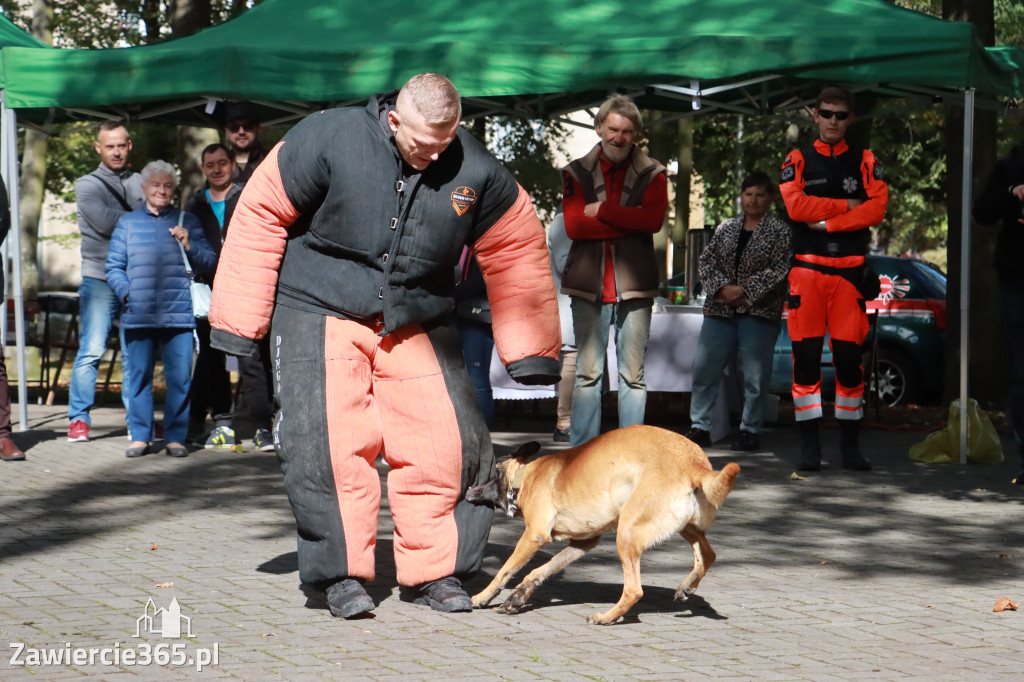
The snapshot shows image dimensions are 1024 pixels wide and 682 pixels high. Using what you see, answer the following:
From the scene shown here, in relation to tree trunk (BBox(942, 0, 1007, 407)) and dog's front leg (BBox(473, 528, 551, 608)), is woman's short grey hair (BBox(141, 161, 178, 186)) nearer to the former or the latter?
dog's front leg (BBox(473, 528, 551, 608))

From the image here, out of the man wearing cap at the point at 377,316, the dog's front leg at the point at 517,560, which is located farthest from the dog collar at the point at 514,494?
the dog's front leg at the point at 517,560

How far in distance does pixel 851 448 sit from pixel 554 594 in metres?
4.22

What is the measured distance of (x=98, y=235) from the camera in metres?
9.89

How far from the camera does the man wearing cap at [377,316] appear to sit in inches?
195

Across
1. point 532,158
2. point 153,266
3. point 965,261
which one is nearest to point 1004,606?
point 965,261

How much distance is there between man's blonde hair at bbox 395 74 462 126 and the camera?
4742 mm

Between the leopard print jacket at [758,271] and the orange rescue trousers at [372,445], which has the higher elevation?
the leopard print jacket at [758,271]

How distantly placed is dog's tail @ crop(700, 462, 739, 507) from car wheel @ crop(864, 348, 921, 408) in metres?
9.87

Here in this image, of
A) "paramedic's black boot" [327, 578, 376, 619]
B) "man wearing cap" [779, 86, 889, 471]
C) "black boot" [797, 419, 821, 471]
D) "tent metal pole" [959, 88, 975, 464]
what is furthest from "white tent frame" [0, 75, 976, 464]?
"paramedic's black boot" [327, 578, 376, 619]

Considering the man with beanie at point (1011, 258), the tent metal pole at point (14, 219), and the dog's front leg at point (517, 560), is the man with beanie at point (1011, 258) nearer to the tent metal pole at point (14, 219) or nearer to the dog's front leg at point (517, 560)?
the dog's front leg at point (517, 560)

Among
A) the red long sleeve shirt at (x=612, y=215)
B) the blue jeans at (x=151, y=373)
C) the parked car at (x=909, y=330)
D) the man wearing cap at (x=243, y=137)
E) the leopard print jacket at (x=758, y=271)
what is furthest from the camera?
the parked car at (x=909, y=330)

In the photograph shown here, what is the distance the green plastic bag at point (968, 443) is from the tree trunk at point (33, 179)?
18461mm

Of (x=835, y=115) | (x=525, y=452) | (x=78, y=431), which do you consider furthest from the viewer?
(x=78, y=431)

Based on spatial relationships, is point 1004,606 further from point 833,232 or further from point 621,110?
point 621,110
